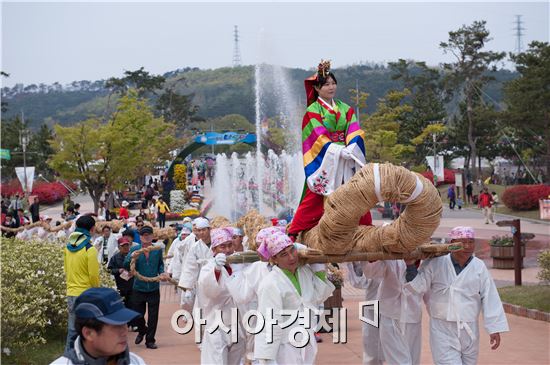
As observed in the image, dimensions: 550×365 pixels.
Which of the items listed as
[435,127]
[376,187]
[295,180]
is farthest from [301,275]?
[435,127]

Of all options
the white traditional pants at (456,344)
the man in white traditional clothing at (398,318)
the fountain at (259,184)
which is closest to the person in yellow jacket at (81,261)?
the man in white traditional clothing at (398,318)

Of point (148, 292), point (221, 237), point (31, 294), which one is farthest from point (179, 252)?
point (221, 237)

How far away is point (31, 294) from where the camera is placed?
10.6 m

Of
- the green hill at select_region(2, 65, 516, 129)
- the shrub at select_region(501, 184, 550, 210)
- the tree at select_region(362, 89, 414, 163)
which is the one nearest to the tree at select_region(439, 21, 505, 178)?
the tree at select_region(362, 89, 414, 163)

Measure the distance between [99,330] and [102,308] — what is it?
10cm

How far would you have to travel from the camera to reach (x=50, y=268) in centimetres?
1166

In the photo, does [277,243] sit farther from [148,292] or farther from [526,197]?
[526,197]

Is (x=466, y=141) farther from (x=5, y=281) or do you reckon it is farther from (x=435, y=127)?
(x=5, y=281)

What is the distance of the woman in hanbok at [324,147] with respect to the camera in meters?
7.82

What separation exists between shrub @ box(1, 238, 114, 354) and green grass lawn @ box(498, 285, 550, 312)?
21.3 feet

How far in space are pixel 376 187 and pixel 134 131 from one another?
36.2 meters

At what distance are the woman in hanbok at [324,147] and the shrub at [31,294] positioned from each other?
3679mm

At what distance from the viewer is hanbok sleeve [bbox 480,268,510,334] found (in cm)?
792

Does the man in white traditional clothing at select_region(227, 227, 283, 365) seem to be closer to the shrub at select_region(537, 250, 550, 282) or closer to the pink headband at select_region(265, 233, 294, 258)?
the pink headband at select_region(265, 233, 294, 258)
